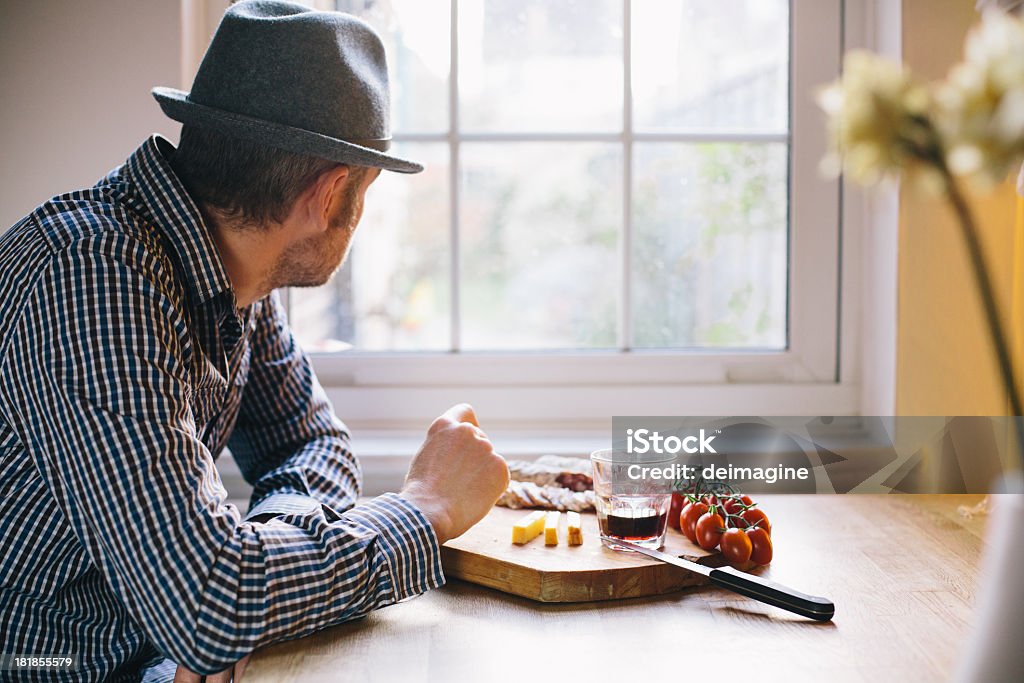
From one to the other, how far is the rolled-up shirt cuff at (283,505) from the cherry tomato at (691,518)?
18.2 inches

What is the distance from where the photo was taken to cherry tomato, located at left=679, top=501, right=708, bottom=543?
46.9 inches

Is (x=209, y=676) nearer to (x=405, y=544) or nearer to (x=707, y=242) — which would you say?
(x=405, y=544)

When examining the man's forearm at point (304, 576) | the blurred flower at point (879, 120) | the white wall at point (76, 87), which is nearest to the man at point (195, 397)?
the man's forearm at point (304, 576)

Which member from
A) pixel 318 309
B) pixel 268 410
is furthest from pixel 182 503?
pixel 318 309

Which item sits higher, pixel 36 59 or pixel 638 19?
pixel 638 19

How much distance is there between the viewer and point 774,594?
0.99m

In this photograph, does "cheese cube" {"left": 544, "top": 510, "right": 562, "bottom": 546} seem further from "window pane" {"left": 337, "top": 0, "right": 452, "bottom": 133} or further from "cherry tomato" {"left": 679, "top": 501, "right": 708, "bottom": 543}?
"window pane" {"left": 337, "top": 0, "right": 452, "bottom": 133}

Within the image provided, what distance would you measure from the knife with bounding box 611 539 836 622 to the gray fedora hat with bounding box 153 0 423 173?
59cm

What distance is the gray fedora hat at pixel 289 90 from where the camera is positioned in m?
1.09

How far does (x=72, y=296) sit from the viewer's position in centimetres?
94

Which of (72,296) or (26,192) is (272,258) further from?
(26,192)

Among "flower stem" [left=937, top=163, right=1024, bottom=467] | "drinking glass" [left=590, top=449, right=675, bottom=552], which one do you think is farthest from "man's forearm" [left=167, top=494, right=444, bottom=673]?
"flower stem" [left=937, top=163, right=1024, bottom=467]

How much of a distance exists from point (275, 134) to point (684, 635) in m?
0.70

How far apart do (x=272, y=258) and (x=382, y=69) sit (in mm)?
281
